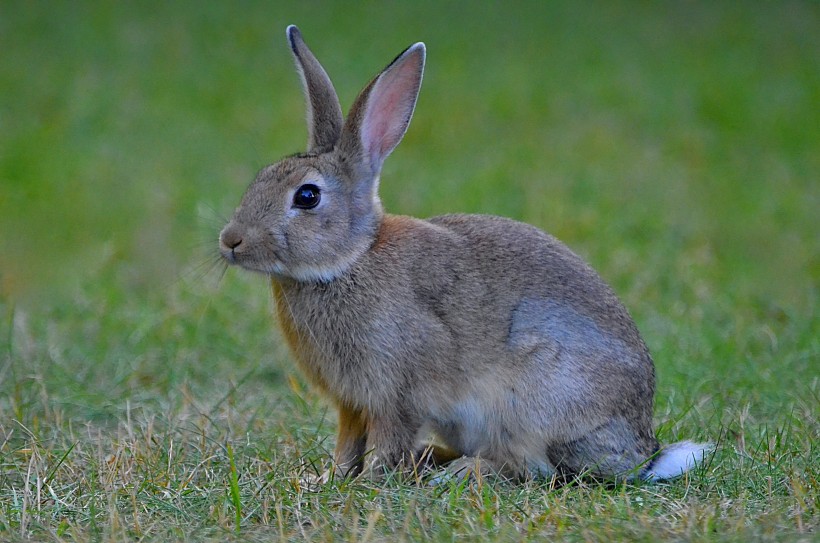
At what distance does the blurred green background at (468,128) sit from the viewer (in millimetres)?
7836

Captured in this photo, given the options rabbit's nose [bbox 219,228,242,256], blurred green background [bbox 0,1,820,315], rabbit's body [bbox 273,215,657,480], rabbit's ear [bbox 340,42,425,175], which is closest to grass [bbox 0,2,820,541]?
blurred green background [bbox 0,1,820,315]

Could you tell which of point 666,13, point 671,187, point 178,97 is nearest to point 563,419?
point 671,187

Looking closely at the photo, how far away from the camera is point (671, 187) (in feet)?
30.9

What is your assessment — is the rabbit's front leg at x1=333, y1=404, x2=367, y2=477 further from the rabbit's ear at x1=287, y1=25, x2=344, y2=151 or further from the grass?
the rabbit's ear at x1=287, y1=25, x2=344, y2=151

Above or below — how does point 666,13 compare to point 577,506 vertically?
above

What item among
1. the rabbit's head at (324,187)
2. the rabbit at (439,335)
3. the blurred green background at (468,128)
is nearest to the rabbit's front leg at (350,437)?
the rabbit at (439,335)

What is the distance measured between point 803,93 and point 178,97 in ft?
20.9

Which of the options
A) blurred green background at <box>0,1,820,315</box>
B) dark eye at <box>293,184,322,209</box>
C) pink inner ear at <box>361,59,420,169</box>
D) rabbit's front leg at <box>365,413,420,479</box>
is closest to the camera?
rabbit's front leg at <box>365,413,420,479</box>

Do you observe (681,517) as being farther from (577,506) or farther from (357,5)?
(357,5)

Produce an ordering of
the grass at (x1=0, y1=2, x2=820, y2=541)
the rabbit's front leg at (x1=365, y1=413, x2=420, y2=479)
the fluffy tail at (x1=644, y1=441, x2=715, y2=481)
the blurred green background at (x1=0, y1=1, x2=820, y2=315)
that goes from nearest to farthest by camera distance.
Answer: the grass at (x1=0, y1=2, x2=820, y2=541)
the fluffy tail at (x1=644, y1=441, x2=715, y2=481)
the rabbit's front leg at (x1=365, y1=413, x2=420, y2=479)
the blurred green background at (x1=0, y1=1, x2=820, y2=315)

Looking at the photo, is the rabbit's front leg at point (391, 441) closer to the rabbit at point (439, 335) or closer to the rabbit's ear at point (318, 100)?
the rabbit at point (439, 335)

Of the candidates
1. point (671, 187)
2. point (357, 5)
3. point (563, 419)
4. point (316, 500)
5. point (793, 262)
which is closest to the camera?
point (316, 500)

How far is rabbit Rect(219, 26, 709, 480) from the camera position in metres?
4.27

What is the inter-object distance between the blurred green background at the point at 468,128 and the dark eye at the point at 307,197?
40.3 inches
